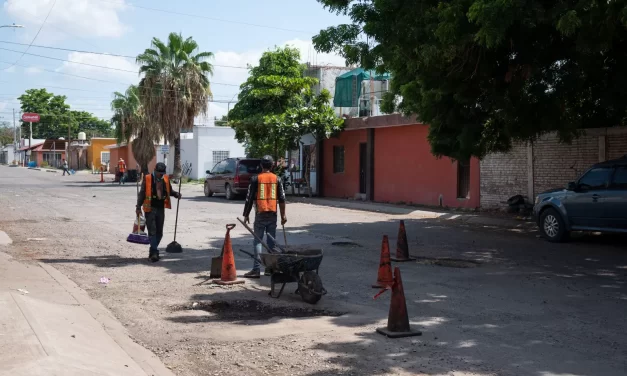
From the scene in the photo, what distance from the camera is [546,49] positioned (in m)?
13.5

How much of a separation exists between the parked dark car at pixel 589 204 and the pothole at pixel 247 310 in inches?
319

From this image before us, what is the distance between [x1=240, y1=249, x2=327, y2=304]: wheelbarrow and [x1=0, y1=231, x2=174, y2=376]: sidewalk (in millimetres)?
2006

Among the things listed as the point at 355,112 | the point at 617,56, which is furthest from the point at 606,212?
the point at 355,112

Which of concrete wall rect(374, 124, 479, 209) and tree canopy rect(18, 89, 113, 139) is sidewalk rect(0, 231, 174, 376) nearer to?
concrete wall rect(374, 124, 479, 209)

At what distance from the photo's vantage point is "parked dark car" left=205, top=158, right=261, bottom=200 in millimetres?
29438

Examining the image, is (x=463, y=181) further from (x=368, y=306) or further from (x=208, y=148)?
(x=208, y=148)

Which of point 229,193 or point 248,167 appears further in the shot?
point 229,193

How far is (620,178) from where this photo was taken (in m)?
14.0

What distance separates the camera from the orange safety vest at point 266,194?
34.1ft

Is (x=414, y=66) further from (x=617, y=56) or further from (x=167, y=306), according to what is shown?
(x=167, y=306)

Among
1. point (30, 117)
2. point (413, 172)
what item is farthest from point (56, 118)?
point (413, 172)

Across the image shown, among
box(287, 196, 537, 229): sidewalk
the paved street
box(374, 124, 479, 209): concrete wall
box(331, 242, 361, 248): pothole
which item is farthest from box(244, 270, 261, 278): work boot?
box(374, 124, 479, 209): concrete wall

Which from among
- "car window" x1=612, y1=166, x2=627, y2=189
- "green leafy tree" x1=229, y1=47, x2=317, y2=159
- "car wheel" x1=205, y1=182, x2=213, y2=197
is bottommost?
"car wheel" x1=205, y1=182, x2=213, y2=197

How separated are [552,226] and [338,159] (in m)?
16.9
